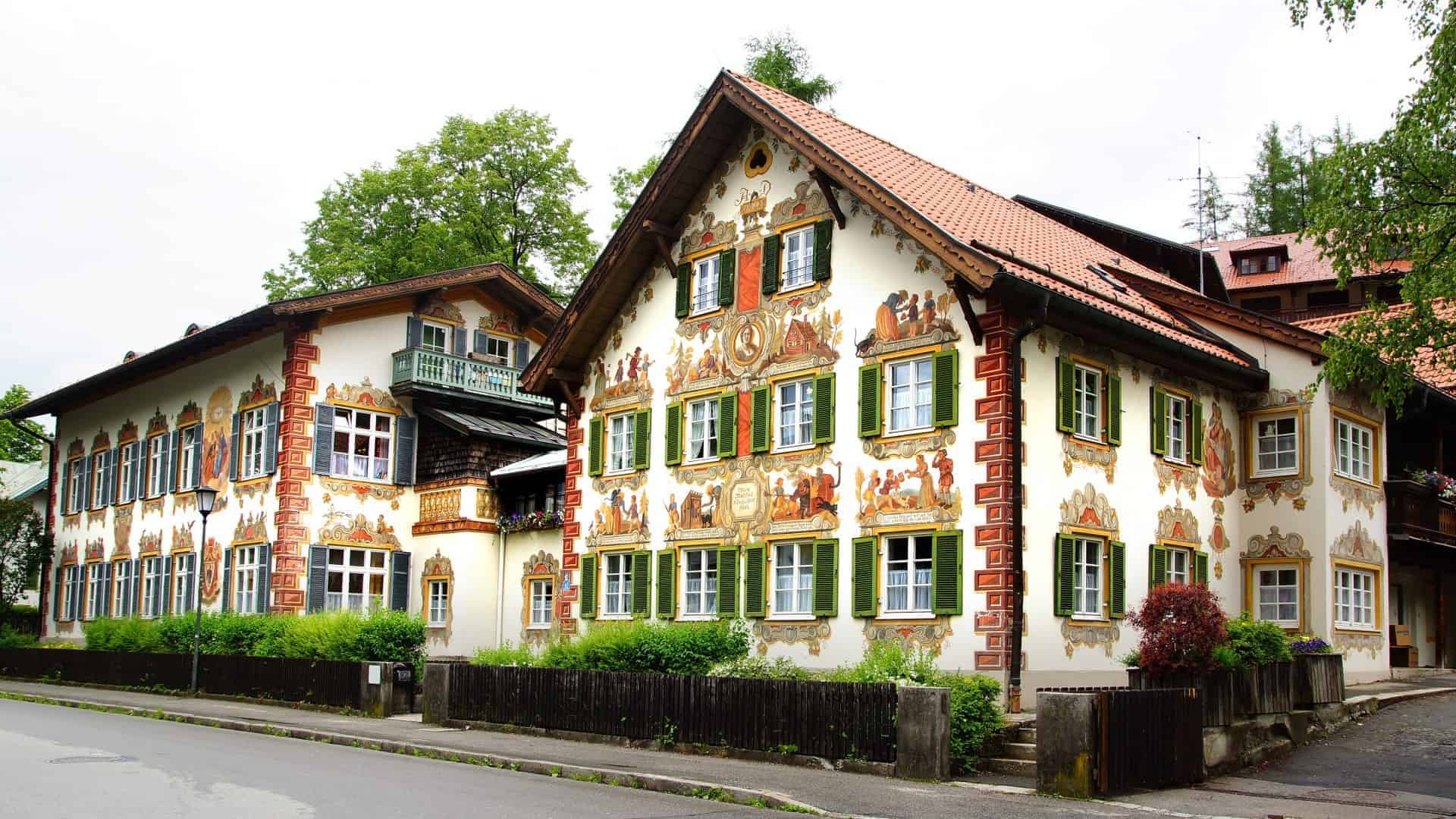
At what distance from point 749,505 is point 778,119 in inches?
253

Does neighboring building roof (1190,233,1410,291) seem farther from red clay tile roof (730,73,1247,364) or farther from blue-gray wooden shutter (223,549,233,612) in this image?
blue-gray wooden shutter (223,549,233,612)

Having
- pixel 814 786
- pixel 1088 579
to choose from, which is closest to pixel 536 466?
pixel 1088 579

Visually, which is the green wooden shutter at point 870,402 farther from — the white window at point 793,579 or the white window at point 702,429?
the white window at point 702,429

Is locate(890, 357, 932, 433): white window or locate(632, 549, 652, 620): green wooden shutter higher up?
locate(890, 357, 932, 433): white window

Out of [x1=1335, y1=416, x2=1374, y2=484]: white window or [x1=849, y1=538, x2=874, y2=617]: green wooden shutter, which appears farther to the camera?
[x1=1335, y1=416, x2=1374, y2=484]: white window

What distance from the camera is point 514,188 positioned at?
163 feet

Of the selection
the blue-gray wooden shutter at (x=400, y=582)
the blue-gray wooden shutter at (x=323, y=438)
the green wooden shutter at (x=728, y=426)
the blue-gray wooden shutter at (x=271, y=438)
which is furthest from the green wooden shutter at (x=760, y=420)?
the blue-gray wooden shutter at (x=271, y=438)

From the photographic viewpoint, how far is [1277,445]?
85.0ft

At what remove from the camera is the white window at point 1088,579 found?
21594 millimetres

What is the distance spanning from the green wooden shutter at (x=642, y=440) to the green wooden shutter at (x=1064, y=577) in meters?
8.47

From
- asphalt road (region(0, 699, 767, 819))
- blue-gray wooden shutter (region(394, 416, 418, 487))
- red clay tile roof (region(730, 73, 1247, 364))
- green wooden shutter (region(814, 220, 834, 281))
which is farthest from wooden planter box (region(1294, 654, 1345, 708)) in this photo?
blue-gray wooden shutter (region(394, 416, 418, 487))

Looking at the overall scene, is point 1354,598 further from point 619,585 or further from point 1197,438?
point 619,585

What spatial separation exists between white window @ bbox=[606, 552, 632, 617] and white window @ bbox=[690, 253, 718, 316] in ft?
15.9

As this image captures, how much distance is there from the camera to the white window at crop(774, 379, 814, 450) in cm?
2389
